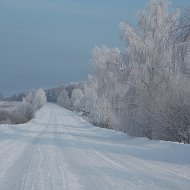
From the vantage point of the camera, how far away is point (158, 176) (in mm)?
14219

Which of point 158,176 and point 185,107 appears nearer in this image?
point 158,176

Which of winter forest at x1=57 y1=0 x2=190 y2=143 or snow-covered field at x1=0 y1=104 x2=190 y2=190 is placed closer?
snow-covered field at x1=0 y1=104 x2=190 y2=190

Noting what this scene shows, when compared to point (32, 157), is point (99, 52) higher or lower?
higher

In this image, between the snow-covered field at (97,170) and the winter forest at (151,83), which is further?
the winter forest at (151,83)

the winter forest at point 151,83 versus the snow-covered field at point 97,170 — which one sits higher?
the winter forest at point 151,83

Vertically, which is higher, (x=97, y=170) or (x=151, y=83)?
(x=151, y=83)

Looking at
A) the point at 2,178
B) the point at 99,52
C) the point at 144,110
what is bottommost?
the point at 2,178

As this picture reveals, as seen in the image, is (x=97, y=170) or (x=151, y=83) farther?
(x=151, y=83)

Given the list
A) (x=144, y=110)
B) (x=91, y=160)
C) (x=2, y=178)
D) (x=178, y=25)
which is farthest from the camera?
(x=144, y=110)

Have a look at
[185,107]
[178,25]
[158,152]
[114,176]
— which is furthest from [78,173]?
[185,107]

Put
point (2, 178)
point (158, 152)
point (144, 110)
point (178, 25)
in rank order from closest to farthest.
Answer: point (2, 178) → point (178, 25) → point (158, 152) → point (144, 110)

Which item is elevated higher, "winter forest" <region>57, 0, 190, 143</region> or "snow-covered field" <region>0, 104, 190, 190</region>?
"winter forest" <region>57, 0, 190, 143</region>

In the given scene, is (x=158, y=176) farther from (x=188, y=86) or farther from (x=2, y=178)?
(x=188, y=86)

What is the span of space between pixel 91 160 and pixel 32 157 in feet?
7.94
